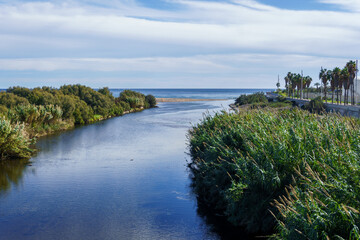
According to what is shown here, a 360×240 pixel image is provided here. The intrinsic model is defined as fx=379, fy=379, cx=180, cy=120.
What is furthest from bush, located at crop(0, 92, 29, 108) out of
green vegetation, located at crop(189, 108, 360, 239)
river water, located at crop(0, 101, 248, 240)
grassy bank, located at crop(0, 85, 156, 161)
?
green vegetation, located at crop(189, 108, 360, 239)

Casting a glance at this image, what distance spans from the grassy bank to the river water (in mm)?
2011

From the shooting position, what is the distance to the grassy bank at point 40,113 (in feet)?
84.2

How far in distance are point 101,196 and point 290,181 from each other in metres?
9.78

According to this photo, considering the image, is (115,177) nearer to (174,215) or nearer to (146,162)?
(146,162)

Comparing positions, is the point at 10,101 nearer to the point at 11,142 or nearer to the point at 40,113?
the point at 40,113

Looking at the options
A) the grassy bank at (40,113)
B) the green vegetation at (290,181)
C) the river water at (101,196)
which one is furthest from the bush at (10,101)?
the green vegetation at (290,181)

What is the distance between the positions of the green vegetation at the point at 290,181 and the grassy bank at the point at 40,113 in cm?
1335

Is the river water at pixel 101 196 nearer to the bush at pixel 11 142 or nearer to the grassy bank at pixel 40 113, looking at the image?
the bush at pixel 11 142

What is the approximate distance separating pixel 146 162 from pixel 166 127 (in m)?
20.4

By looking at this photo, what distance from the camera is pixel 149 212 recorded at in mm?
16422

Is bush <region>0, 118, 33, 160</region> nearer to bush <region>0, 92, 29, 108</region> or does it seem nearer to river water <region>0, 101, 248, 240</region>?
river water <region>0, 101, 248, 240</region>

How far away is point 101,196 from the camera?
61.0 feet

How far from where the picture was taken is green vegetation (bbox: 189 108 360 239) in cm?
806

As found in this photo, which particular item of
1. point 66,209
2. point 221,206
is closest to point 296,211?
point 221,206
